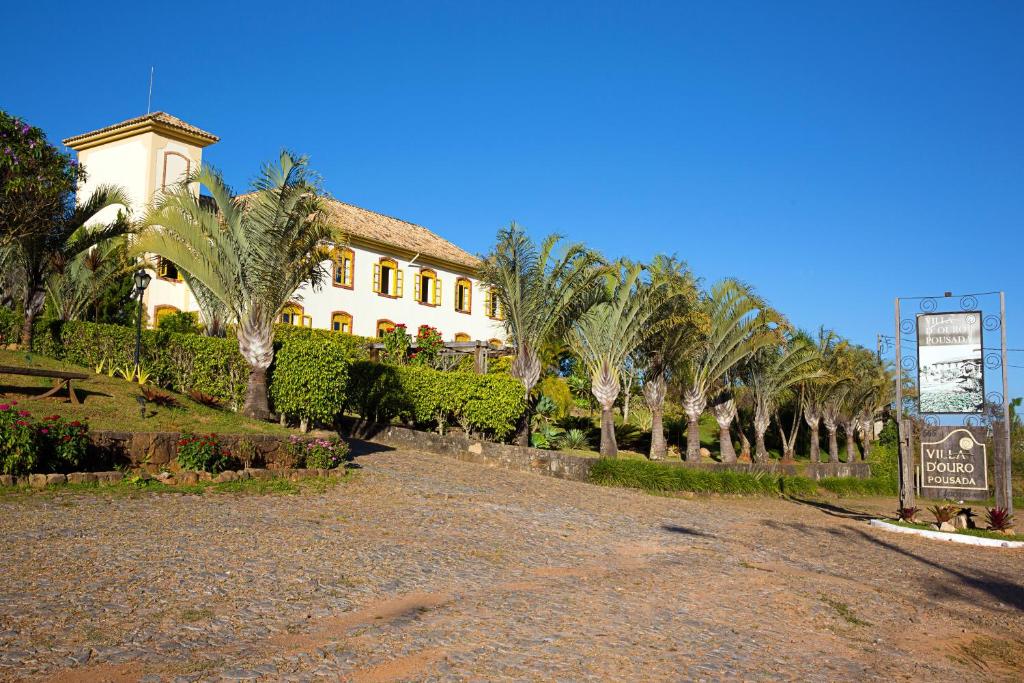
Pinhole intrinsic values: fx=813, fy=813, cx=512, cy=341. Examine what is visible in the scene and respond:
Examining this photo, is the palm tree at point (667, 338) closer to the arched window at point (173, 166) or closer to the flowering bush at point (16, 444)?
the flowering bush at point (16, 444)

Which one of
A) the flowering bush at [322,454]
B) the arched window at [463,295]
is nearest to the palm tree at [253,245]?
the flowering bush at [322,454]

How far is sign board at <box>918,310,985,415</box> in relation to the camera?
14.7 metres

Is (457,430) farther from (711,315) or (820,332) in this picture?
(820,332)

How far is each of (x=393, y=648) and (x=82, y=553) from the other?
121 inches

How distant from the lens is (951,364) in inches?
587

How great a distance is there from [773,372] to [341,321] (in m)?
16.7

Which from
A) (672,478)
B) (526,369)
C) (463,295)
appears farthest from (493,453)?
(463,295)

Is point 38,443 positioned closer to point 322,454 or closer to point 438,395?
point 322,454

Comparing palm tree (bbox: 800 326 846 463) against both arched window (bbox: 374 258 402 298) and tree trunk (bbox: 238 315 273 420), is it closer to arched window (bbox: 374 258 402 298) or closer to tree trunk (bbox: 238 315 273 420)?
arched window (bbox: 374 258 402 298)

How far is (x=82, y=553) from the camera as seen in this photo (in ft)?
21.5

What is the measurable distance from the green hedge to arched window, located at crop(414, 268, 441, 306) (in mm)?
18335

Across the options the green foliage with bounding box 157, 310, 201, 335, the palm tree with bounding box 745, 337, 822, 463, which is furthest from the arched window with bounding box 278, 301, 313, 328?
the palm tree with bounding box 745, 337, 822, 463

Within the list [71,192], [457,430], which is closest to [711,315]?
[457,430]

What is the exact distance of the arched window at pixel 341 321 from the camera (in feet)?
106
